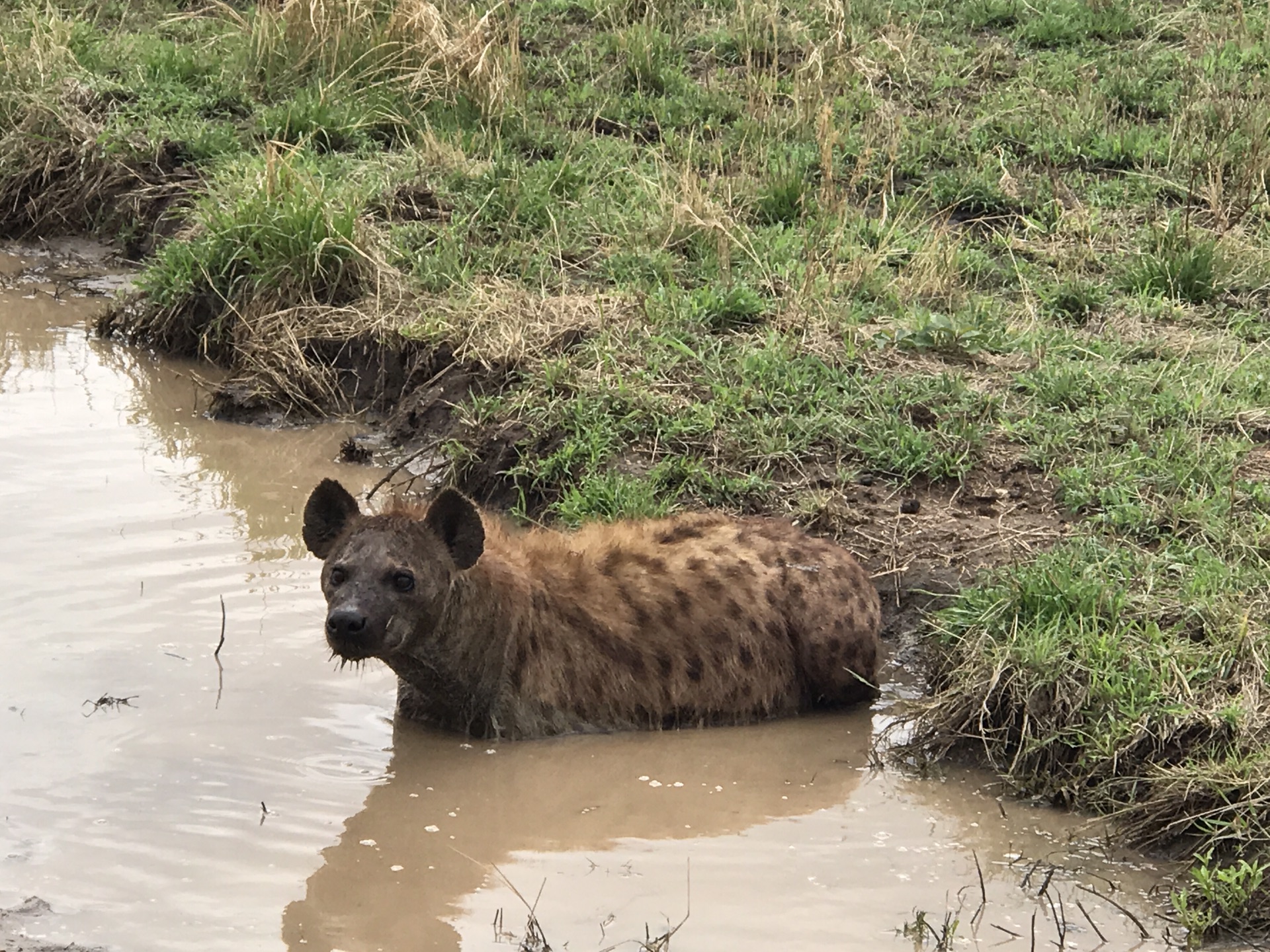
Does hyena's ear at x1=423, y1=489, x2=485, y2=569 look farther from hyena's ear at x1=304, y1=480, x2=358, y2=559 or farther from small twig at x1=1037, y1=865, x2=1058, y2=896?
small twig at x1=1037, y1=865, x2=1058, y2=896

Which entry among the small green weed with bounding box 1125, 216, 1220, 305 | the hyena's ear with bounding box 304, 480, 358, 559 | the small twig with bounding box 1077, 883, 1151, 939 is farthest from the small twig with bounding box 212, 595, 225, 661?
the small green weed with bounding box 1125, 216, 1220, 305

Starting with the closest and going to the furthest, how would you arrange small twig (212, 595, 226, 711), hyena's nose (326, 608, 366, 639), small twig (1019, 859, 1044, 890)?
small twig (1019, 859, 1044, 890), hyena's nose (326, 608, 366, 639), small twig (212, 595, 226, 711)

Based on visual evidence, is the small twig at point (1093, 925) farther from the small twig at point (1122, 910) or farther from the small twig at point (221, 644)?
the small twig at point (221, 644)

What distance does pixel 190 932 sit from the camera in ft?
12.8

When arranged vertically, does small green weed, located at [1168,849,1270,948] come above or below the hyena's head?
below

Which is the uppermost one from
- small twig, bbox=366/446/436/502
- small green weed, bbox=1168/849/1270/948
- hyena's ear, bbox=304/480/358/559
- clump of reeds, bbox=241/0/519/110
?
clump of reeds, bbox=241/0/519/110

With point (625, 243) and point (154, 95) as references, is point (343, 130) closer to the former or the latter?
point (154, 95)

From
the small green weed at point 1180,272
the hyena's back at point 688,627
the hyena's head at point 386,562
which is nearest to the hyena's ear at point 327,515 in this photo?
the hyena's head at point 386,562

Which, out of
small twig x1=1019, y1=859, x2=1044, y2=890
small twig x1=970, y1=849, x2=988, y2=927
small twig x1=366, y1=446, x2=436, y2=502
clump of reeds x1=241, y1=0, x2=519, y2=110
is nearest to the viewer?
small twig x1=970, y1=849, x2=988, y2=927

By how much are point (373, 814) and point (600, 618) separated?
3.55 ft

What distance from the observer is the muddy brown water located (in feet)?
13.3

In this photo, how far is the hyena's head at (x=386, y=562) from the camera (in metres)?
4.87

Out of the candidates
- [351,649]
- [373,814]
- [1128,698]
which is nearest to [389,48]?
[351,649]

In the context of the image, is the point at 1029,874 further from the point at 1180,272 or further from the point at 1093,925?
the point at 1180,272
